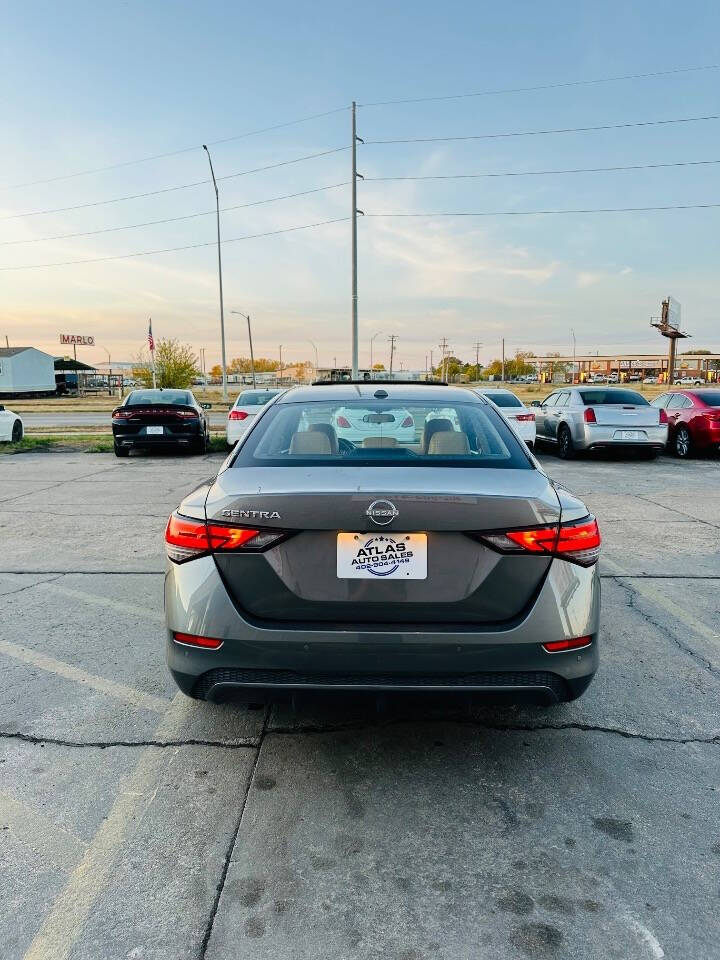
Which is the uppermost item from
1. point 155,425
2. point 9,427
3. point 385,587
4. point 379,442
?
point 379,442

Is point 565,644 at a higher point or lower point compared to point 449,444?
lower

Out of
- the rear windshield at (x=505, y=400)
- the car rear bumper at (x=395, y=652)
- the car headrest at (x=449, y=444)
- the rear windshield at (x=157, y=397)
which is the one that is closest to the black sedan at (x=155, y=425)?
the rear windshield at (x=157, y=397)

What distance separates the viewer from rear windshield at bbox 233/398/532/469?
9.70 ft

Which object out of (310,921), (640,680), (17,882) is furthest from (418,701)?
(640,680)

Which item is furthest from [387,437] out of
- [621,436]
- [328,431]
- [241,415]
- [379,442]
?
[241,415]

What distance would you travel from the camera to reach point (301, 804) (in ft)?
8.60

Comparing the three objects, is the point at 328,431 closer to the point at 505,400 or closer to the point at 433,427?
the point at 433,427

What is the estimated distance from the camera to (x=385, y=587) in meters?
2.50

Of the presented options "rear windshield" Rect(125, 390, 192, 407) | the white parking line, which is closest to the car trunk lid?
the white parking line

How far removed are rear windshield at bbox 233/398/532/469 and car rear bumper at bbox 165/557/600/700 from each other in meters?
0.60

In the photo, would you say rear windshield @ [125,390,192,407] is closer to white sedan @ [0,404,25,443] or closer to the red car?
white sedan @ [0,404,25,443]

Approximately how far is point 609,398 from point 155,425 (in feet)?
31.2

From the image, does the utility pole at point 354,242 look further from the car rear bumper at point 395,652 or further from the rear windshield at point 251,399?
the car rear bumper at point 395,652

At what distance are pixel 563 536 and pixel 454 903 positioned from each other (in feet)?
4.10
